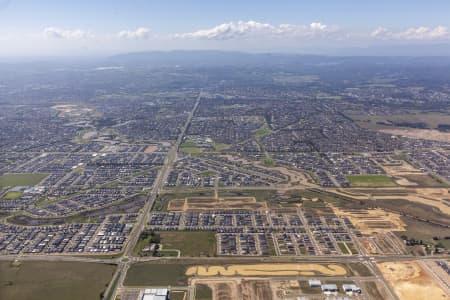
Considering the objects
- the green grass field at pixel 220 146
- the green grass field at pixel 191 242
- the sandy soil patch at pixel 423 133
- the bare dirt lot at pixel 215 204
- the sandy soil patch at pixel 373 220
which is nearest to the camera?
the green grass field at pixel 191 242

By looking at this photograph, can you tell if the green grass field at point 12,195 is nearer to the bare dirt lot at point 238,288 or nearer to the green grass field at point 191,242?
the green grass field at point 191,242

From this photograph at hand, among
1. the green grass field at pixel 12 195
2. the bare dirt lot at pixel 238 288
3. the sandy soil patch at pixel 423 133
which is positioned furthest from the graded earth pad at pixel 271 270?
the sandy soil patch at pixel 423 133

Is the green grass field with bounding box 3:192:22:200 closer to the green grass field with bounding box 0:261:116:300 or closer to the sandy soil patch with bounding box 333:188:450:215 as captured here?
the green grass field with bounding box 0:261:116:300

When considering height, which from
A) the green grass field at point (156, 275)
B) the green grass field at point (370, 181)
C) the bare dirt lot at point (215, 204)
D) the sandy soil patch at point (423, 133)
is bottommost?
the green grass field at point (156, 275)

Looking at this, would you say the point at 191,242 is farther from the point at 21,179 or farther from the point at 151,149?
the point at 151,149

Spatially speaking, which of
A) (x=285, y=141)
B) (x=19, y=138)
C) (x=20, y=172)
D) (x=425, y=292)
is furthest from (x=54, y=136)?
(x=425, y=292)
